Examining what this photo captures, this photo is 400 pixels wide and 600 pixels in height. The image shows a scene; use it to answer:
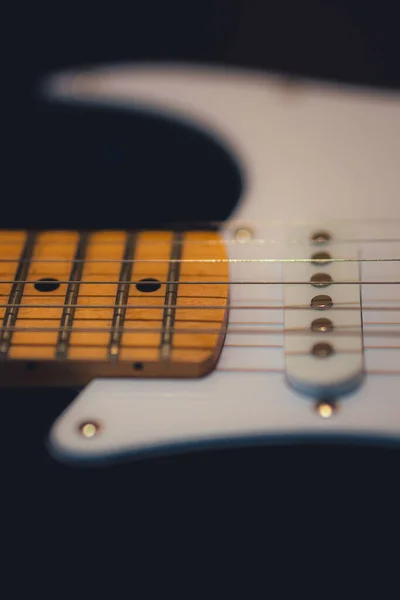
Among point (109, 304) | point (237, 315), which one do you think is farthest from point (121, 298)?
point (237, 315)

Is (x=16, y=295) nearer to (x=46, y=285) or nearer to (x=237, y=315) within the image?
(x=46, y=285)

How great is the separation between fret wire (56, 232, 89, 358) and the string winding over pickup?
0.20m

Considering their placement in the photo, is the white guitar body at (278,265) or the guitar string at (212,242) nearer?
the white guitar body at (278,265)

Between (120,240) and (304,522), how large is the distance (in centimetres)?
34

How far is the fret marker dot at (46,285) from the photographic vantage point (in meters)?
0.83

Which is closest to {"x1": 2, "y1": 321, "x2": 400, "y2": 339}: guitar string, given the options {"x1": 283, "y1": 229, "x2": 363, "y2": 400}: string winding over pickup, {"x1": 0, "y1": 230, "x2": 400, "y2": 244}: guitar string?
{"x1": 283, "y1": 229, "x2": 363, "y2": 400}: string winding over pickup

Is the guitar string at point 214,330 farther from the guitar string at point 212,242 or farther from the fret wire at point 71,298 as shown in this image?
the guitar string at point 212,242

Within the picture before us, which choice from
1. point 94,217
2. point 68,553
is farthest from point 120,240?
point 68,553

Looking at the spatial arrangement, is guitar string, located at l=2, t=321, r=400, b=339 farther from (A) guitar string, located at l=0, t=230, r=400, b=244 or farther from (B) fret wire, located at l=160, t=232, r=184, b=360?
(A) guitar string, located at l=0, t=230, r=400, b=244

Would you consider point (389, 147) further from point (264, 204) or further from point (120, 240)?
point (120, 240)

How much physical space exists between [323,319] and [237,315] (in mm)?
83

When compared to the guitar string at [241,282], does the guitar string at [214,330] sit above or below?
below

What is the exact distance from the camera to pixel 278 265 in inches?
33.0

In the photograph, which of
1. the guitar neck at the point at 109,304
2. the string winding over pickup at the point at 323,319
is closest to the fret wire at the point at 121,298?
the guitar neck at the point at 109,304
